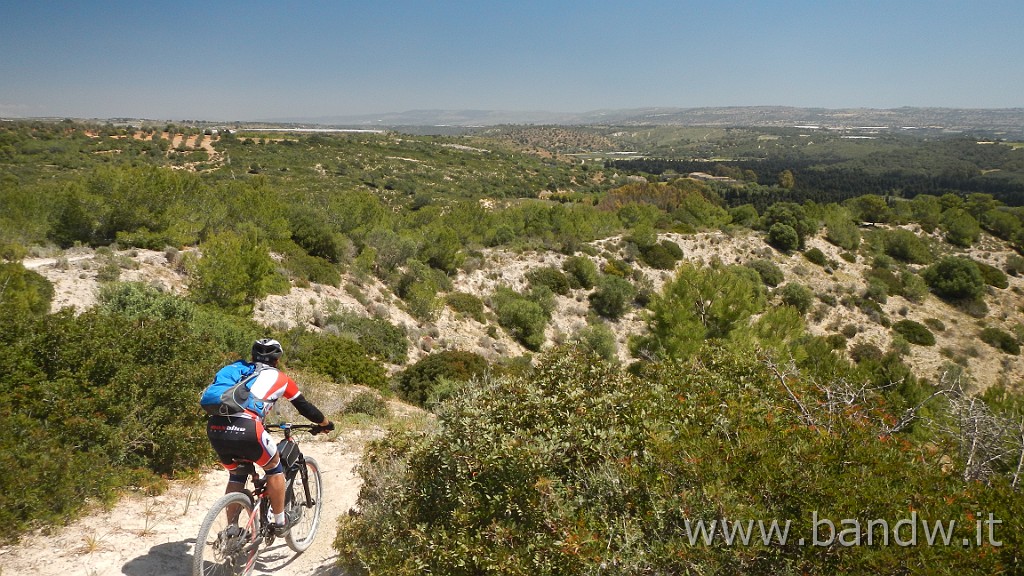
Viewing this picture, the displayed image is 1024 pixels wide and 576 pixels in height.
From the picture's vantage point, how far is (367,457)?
5164 millimetres

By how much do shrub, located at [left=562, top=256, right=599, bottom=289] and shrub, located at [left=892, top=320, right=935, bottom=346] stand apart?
1736cm

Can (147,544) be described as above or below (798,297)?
Answer: above

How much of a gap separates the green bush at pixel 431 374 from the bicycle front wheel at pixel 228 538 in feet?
27.4

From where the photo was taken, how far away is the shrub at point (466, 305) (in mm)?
22641

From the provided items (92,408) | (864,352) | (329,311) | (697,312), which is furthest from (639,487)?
(864,352)

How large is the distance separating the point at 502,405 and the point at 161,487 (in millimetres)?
3846

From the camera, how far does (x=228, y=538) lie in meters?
3.75

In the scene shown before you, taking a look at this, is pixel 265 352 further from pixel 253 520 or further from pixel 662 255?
pixel 662 255

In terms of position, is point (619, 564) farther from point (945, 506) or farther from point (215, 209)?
point (215, 209)

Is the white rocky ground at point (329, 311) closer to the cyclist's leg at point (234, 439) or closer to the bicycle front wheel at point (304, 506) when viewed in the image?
the bicycle front wheel at point (304, 506)

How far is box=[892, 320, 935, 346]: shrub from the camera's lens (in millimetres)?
27594

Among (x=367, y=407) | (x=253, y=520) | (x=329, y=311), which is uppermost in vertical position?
(x=253, y=520)

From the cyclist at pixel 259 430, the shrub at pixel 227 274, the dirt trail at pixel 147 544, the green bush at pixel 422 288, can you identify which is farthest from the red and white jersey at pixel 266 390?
the green bush at pixel 422 288

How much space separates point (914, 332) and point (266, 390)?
1352 inches
